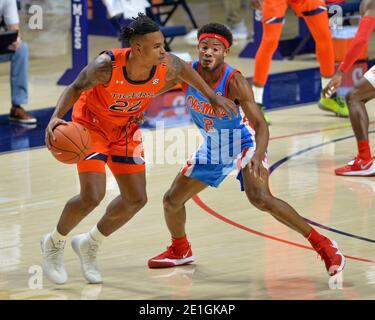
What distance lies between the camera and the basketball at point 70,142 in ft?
19.9

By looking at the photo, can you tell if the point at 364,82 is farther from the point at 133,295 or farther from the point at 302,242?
the point at 133,295

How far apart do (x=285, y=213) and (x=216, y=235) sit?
48.0 inches

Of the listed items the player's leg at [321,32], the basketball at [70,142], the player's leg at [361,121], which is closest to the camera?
the basketball at [70,142]

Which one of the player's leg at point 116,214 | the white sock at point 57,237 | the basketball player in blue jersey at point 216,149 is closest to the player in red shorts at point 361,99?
the basketball player in blue jersey at point 216,149

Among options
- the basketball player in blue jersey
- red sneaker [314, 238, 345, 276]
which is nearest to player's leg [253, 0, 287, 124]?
the basketball player in blue jersey

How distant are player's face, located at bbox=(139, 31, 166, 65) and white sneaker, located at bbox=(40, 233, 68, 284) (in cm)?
123

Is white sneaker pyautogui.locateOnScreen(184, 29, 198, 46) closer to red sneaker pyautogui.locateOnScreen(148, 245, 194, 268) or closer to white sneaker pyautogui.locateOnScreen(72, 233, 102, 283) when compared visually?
red sneaker pyautogui.locateOnScreen(148, 245, 194, 268)

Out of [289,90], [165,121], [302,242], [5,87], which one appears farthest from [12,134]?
[302,242]

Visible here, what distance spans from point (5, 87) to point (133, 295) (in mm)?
7578

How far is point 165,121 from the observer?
11469 mm

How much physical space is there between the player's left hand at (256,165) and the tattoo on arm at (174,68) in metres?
0.69

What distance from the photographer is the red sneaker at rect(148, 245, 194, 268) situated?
685 cm

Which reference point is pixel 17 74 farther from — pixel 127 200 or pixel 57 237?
pixel 127 200

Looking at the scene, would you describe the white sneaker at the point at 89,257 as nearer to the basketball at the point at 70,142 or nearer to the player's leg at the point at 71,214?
the player's leg at the point at 71,214
